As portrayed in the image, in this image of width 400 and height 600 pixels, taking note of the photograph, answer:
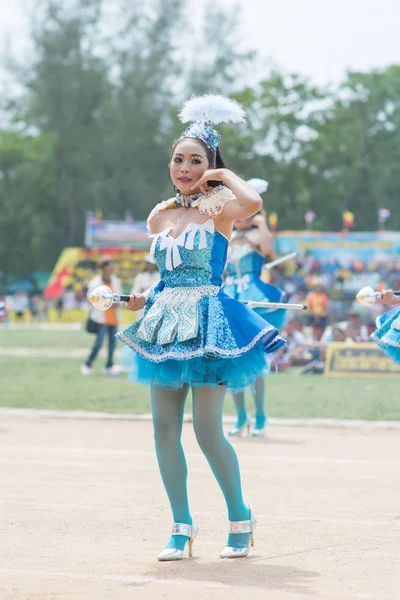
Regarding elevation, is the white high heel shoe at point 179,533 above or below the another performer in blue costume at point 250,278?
below

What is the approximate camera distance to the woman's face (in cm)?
574

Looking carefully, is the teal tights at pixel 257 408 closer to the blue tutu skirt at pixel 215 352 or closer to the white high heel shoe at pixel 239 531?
the white high heel shoe at pixel 239 531

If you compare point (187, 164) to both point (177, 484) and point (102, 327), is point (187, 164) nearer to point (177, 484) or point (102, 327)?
point (177, 484)

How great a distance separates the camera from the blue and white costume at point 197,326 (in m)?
5.41

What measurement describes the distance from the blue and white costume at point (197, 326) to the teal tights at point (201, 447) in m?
0.10

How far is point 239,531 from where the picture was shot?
18.2 ft

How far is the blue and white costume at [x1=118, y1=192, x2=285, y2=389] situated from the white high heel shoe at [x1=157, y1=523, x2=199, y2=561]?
28.0 inches

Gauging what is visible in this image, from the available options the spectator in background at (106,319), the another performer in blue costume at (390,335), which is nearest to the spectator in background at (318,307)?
the spectator in background at (106,319)

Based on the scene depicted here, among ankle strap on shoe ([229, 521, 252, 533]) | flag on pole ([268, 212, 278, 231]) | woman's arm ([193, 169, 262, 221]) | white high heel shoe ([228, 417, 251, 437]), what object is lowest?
white high heel shoe ([228, 417, 251, 437])

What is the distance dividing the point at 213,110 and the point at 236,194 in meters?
0.59

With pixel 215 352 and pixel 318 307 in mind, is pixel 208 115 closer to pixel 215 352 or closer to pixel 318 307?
pixel 215 352

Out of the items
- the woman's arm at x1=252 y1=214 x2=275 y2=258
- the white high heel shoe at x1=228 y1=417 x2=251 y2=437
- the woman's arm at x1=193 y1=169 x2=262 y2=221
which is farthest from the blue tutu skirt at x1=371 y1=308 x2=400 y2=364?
the white high heel shoe at x1=228 y1=417 x2=251 y2=437

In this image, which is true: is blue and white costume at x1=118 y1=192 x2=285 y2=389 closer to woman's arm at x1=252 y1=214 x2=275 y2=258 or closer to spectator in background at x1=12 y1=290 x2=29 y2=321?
woman's arm at x1=252 y1=214 x2=275 y2=258

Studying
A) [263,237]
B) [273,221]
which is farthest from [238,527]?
[273,221]
